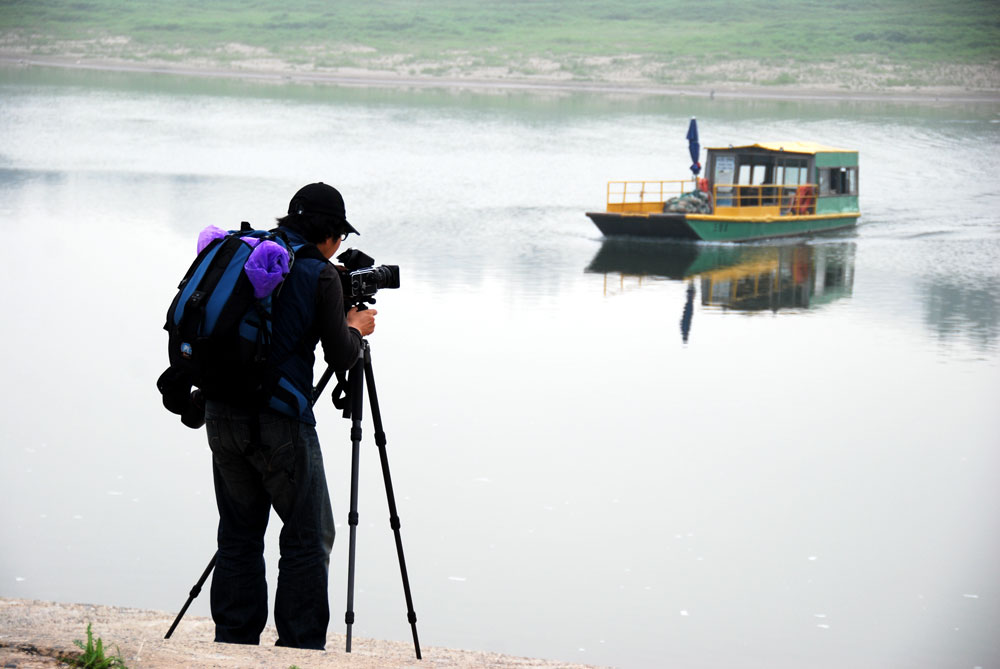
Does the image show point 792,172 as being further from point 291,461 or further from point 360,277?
point 291,461

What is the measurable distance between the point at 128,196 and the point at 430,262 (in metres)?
10.2

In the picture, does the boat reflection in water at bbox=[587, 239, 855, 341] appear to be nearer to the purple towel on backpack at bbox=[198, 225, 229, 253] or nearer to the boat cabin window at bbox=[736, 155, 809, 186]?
the boat cabin window at bbox=[736, 155, 809, 186]

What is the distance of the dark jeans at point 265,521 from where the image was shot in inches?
186

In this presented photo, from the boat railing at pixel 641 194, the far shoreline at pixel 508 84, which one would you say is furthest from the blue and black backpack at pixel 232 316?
the far shoreline at pixel 508 84

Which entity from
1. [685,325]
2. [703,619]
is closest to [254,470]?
[703,619]

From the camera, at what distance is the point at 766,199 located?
27328mm

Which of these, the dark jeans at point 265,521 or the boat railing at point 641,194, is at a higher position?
the dark jeans at point 265,521

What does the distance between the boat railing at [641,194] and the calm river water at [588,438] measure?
1.13 meters

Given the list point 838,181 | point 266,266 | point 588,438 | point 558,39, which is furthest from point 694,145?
point 558,39

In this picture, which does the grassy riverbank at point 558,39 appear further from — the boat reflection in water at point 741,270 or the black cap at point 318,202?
the black cap at point 318,202

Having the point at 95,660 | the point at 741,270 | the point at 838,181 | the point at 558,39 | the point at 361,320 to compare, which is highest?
the point at 361,320

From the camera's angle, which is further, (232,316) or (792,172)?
(792,172)

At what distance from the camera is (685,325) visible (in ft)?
53.6

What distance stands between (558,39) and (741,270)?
224 ft
